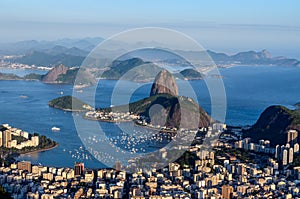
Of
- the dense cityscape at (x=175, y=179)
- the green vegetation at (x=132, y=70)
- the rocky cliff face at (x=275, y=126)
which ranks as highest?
the green vegetation at (x=132, y=70)

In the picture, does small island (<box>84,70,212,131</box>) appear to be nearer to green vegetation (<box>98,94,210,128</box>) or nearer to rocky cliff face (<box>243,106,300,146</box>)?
green vegetation (<box>98,94,210,128</box>)

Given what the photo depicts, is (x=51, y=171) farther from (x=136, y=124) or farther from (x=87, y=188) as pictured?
(x=136, y=124)

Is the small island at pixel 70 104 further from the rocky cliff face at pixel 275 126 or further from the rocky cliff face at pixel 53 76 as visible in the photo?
the rocky cliff face at pixel 53 76

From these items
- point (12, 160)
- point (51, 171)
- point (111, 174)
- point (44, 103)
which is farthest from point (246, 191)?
point (44, 103)

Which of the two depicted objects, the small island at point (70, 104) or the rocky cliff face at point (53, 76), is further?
the rocky cliff face at point (53, 76)

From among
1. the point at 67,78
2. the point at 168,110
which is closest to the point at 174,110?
the point at 168,110

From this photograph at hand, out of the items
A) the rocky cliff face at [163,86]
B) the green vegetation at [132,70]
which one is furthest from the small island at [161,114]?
the green vegetation at [132,70]
